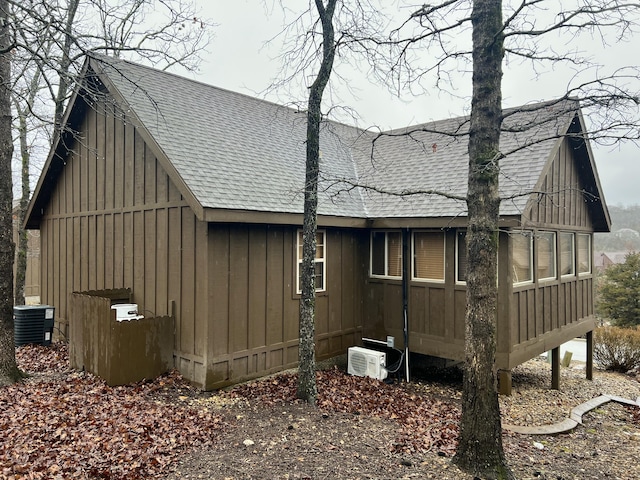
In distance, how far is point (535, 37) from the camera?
5.05m

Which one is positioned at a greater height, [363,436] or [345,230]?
[345,230]

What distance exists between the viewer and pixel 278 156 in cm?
1023

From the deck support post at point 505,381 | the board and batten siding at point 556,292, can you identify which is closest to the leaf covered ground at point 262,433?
the deck support post at point 505,381

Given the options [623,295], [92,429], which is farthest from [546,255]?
[623,295]

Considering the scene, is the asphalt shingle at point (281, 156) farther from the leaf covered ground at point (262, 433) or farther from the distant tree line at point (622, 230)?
the distant tree line at point (622, 230)

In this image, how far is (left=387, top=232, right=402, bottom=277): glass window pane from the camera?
9.89 m

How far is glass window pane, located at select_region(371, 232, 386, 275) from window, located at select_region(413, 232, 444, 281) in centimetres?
83

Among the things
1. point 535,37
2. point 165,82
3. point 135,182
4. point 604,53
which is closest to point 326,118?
point 535,37

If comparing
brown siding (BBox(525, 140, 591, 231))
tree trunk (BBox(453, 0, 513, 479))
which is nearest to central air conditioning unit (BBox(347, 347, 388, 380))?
brown siding (BBox(525, 140, 591, 231))

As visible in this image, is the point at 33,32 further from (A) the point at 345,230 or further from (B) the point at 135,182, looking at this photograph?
(A) the point at 345,230

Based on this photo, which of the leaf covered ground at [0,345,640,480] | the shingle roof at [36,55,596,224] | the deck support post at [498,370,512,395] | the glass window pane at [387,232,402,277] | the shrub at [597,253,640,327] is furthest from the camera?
the shrub at [597,253,640,327]

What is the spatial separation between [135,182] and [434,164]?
21.6ft

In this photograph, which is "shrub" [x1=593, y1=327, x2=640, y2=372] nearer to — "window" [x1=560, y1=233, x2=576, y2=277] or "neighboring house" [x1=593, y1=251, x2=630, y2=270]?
"window" [x1=560, y1=233, x2=576, y2=277]

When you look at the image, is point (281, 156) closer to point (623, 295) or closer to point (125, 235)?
point (125, 235)
